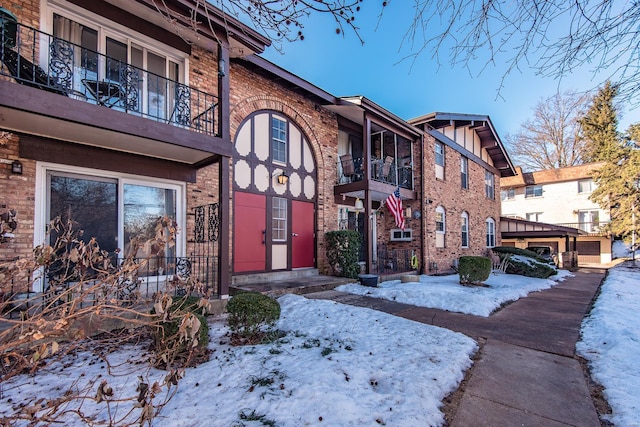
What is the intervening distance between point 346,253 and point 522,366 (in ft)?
19.3

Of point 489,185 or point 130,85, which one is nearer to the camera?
point 130,85

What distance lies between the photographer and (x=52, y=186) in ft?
18.6

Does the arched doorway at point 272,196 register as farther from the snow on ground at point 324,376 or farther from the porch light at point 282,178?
the snow on ground at point 324,376

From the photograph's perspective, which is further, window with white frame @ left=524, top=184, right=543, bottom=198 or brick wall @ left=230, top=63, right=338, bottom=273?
window with white frame @ left=524, top=184, right=543, bottom=198

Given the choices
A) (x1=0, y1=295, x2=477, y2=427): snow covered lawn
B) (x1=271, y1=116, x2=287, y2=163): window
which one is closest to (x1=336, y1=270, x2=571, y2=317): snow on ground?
(x1=0, y1=295, x2=477, y2=427): snow covered lawn

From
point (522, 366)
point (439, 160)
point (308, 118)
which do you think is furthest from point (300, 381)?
point (439, 160)

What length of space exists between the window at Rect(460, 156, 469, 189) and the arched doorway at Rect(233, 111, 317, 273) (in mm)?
9076

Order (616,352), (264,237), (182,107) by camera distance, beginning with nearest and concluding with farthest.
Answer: (616,352)
(182,107)
(264,237)

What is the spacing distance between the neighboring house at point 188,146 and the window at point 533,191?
20501 millimetres

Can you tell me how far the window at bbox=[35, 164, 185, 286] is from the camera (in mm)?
5656

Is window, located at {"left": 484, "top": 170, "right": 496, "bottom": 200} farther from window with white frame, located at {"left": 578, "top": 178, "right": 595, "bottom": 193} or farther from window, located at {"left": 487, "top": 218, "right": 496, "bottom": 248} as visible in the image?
window with white frame, located at {"left": 578, "top": 178, "right": 595, "bottom": 193}

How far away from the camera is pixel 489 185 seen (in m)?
19.3

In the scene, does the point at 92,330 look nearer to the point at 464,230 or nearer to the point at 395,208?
the point at 395,208

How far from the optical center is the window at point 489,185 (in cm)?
1886
